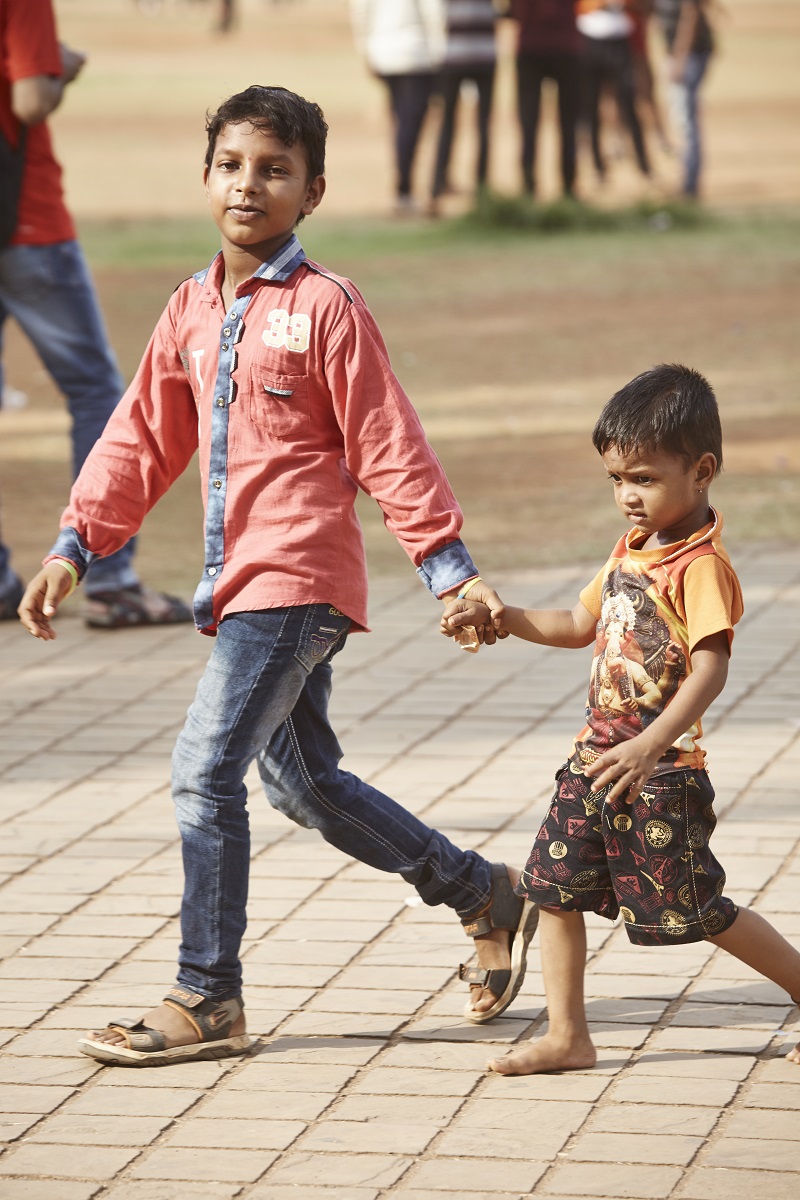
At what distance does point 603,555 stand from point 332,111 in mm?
21929

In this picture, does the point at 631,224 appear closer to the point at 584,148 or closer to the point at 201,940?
the point at 584,148

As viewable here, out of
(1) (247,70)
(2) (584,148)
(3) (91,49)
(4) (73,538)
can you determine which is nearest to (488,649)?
(4) (73,538)

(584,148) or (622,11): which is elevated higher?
(622,11)

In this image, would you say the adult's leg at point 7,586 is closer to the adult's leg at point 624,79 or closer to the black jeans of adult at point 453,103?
the black jeans of adult at point 453,103

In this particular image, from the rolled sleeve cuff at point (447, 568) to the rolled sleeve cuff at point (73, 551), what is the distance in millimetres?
649

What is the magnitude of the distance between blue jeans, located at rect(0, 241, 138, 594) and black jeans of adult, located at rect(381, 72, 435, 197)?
406 inches

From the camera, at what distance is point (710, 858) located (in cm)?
336

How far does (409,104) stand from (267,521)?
13520 mm

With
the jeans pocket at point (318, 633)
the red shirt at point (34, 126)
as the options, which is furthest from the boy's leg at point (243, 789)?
the red shirt at point (34, 126)

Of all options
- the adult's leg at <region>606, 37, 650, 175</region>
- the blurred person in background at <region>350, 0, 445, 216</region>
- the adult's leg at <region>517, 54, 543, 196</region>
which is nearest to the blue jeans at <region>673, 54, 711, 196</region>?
the adult's leg at <region>606, 37, 650, 175</region>

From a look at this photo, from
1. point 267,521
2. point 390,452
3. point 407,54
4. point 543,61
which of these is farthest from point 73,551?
point 543,61

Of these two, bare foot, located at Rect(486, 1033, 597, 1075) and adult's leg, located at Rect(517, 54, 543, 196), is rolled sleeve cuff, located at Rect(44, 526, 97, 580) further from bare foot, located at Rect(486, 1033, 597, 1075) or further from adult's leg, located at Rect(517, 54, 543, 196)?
adult's leg, located at Rect(517, 54, 543, 196)

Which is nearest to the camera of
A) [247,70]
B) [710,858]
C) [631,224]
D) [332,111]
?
[710,858]

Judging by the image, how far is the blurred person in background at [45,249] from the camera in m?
6.39
